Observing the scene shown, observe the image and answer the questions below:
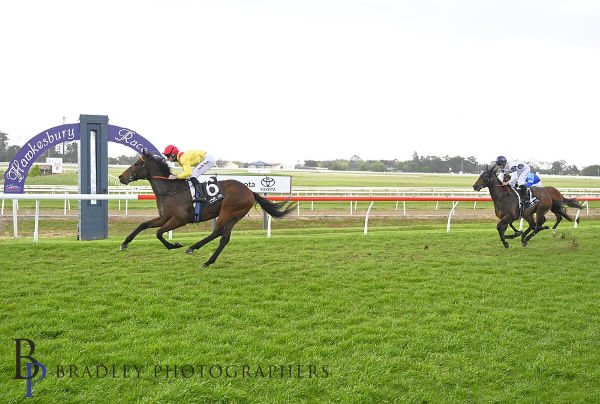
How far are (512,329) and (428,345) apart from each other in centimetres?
93

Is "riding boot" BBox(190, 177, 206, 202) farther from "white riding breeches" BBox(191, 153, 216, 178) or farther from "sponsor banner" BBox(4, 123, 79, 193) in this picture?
"sponsor banner" BBox(4, 123, 79, 193)

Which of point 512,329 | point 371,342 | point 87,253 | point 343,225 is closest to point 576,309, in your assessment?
point 512,329

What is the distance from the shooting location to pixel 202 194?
6.42 meters

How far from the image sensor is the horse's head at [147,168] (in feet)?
21.2

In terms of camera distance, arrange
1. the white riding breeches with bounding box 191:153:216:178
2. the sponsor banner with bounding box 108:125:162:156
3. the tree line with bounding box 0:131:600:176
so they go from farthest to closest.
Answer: the tree line with bounding box 0:131:600:176 < the sponsor banner with bounding box 108:125:162:156 < the white riding breeches with bounding box 191:153:216:178

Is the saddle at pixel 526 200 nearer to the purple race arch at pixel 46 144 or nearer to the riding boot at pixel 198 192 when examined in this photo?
the riding boot at pixel 198 192

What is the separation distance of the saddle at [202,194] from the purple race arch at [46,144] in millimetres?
4248

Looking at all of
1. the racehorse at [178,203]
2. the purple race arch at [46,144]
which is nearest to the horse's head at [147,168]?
the racehorse at [178,203]

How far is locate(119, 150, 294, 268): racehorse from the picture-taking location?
20.7 feet

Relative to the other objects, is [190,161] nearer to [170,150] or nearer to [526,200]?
[170,150]

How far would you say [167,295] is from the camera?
4.76 m

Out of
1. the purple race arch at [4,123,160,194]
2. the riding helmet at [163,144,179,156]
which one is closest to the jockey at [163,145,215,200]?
the riding helmet at [163,144,179,156]

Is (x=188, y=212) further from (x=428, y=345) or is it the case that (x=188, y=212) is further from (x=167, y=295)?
(x=428, y=345)

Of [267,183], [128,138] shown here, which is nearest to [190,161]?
[128,138]
